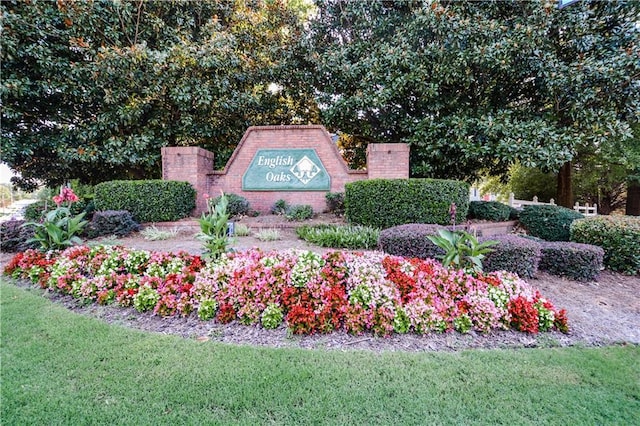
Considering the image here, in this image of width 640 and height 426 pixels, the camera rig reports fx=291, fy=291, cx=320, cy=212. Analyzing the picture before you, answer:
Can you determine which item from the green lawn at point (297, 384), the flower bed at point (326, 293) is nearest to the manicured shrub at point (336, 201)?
the flower bed at point (326, 293)

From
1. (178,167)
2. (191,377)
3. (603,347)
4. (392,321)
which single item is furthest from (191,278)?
(178,167)

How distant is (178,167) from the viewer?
7773 mm

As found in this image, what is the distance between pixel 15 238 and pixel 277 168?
5433mm

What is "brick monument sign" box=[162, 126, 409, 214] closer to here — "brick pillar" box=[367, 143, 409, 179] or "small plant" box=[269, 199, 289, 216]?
"small plant" box=[269, 199, 289, 216]

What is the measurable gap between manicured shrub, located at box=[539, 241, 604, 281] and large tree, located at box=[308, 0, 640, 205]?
3270 millimetres

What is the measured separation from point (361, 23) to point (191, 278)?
8256 mm

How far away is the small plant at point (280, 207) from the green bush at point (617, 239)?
599 centimetres

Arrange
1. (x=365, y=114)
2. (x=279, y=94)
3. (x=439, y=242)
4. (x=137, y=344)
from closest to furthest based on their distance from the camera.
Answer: (x=137, y=344)
(x=439, y=242)
(x=365, y=114)
(x=279, y=94)

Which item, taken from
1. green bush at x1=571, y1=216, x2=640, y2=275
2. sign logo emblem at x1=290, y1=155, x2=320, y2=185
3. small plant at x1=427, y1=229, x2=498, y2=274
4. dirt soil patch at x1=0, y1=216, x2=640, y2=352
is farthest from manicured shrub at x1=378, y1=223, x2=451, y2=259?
sign logo emblem at x1=290, y1=155, x2=320, y2=185

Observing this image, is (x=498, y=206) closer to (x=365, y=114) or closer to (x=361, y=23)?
(x=365, y=114)

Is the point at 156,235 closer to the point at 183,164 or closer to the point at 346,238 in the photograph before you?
the point at 183,164

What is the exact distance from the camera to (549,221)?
252 inches

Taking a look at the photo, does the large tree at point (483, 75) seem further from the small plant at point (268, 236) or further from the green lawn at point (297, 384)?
the green lawn at point (297, 384)

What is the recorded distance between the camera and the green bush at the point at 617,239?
4.18 metres
